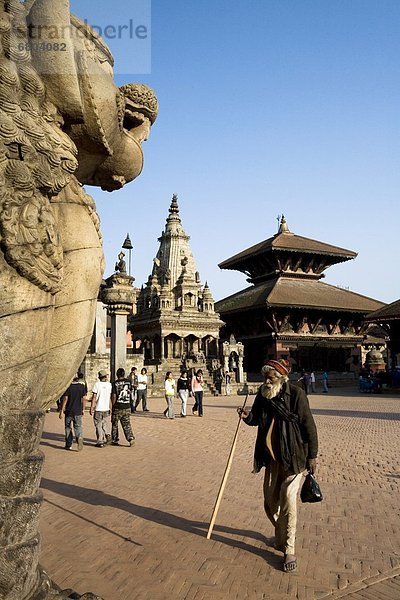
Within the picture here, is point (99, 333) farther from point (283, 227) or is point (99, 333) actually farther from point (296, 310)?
point (283, 227)

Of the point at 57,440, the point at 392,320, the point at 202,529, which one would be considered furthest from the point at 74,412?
the point at 392,320

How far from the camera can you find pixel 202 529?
5258 mm

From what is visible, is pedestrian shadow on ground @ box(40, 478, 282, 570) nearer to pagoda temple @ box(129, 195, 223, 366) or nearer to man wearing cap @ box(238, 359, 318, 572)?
man wearing cap @ box(238, 359, 318, 572)

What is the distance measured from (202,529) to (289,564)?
129 cm

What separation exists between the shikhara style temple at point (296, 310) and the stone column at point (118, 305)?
17852mm

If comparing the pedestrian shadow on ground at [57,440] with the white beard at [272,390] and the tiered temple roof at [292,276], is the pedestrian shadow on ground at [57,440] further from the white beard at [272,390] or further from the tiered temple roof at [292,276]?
the tiered temple roof at [292,276]

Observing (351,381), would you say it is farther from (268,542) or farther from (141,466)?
(268,542)

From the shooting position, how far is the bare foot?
4188mm

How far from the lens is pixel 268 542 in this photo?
4.87 metres

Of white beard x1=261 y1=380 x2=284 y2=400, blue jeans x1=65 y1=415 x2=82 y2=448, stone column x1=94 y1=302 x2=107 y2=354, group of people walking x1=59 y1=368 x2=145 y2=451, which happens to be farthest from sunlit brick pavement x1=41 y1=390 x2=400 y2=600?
stone column x1=94 y1=302 x2=107 y2=354

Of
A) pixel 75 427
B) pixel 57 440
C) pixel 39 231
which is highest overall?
pixel 39 231

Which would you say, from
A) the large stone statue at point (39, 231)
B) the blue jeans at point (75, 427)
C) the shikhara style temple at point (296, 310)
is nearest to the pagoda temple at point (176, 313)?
the shikhara style temple at point (296, 310)

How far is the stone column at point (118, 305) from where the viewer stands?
18188mm

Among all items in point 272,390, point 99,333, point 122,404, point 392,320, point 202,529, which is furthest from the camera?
point 392,320
